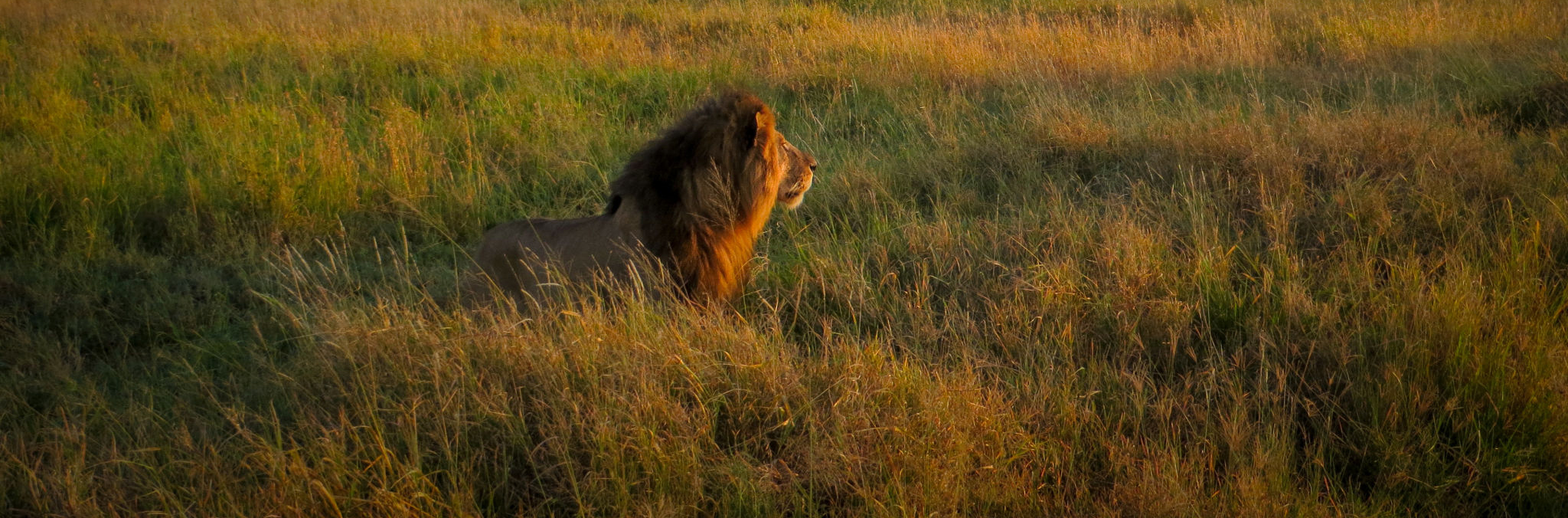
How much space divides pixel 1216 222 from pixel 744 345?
9.32 ft

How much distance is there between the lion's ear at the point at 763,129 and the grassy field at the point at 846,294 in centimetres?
70

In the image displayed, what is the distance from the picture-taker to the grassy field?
3.03 m

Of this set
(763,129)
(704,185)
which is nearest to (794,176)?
(763,129)

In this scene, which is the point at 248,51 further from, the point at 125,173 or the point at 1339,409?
the point at 1339,409

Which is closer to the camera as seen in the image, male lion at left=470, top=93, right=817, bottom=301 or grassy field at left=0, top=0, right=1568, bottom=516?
grassy field at left=0, top=0, right=1568, bottom=516

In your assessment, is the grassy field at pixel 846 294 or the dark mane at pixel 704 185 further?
the dark mane at pixel 704 185

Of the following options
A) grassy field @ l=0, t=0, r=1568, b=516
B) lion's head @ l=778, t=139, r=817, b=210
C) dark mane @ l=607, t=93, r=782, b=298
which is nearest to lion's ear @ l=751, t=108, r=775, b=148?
dark mane @ l=607, t=93, r=782, b=298

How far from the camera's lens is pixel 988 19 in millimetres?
11328

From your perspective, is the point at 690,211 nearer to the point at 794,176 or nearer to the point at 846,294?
the point at 794,176

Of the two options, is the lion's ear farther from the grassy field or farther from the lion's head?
the grassy field

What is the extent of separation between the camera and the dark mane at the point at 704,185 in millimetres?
4297

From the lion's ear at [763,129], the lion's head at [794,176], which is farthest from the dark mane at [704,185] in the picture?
the lion's head at [794,176]

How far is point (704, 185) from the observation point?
429cm

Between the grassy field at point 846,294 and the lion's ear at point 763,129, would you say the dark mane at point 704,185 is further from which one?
the grassy field at point 846,294
